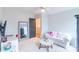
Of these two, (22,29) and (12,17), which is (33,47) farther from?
(12,17)

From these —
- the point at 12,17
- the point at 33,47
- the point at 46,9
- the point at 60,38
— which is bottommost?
the point at 33,47

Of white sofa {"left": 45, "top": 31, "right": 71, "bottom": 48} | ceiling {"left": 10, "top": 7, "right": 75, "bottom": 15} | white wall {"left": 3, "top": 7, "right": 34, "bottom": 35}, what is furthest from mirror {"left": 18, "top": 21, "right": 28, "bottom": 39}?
white sofa {"left": 45, "top": 31, "right": 71, "bottom": 48}

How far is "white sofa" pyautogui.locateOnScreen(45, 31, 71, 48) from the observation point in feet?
4.98

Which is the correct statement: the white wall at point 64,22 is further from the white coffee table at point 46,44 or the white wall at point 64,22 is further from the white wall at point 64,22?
the white coffee table at point 46,44

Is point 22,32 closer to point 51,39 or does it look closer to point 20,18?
point 20,18

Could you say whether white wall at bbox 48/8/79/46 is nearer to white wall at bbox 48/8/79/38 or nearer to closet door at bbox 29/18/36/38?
white wall at bbox 48/8/79/38

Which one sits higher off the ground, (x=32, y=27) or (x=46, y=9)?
(x=46, y=9)

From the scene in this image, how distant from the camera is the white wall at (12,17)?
1.52 meters

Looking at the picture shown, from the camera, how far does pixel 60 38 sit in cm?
157

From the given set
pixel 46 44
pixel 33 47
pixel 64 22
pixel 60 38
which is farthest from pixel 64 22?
pixel 33 47

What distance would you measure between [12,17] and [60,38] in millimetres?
783

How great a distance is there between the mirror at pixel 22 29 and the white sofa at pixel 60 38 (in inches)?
12.9
